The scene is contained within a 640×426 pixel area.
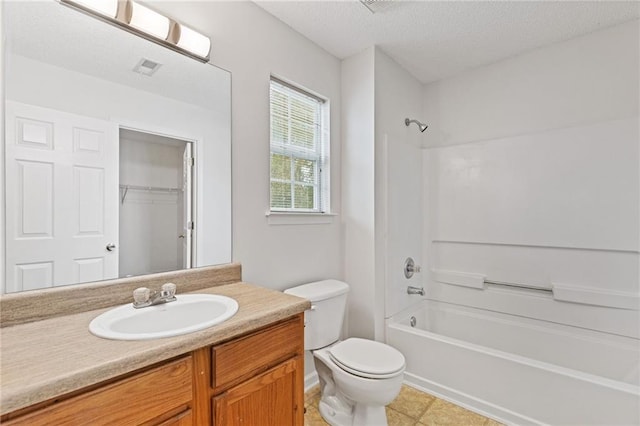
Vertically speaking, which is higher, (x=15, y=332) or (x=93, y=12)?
(x=93, y=12)

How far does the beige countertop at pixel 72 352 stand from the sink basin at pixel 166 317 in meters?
0.03

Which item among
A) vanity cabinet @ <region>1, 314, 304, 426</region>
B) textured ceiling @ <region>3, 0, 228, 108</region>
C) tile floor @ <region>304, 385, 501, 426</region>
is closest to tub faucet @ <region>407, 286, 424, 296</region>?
tile floor @ <region>304, 385, 501, 426</region>

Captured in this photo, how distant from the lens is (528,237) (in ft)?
7.39

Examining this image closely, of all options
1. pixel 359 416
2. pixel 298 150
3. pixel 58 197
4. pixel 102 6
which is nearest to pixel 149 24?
pixel 102 6

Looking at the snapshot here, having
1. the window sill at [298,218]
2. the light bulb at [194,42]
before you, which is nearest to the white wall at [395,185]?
the window sill at [298,218]

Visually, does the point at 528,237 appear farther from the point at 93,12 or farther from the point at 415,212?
the point at 93,12

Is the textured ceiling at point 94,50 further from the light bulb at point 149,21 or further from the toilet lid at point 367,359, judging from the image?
the toilet lid at point 367,359

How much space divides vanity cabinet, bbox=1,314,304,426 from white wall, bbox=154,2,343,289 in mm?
646

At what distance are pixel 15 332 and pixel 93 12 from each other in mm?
1187

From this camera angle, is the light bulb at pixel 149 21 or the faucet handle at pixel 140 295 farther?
the light bulb at pixel 149 21

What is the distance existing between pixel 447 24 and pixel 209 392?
2350 millimetres

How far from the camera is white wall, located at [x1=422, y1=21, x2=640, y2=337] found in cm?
193

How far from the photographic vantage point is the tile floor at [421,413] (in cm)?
170

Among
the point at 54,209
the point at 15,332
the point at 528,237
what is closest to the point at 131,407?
the point at 15,332
